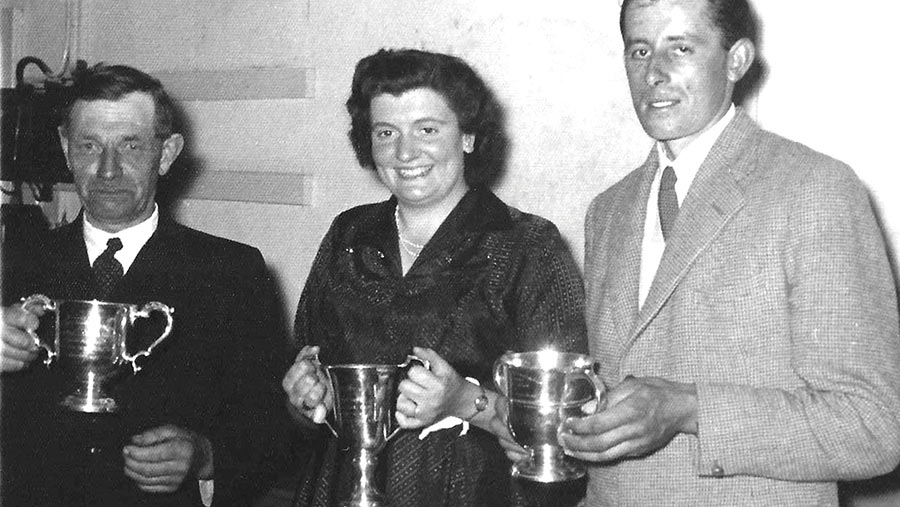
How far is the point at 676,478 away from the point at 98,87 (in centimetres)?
189

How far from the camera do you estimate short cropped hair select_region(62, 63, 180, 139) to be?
289cm

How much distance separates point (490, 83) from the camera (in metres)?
4.18

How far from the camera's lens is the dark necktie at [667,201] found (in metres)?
2.21

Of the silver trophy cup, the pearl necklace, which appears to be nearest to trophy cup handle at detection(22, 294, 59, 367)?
the silver trophy cup

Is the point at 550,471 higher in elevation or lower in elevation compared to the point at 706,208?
lower

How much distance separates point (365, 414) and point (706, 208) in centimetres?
85

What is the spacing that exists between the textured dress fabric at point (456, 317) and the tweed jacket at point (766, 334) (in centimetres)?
29

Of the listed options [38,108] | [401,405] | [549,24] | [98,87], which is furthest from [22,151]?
[401,405]

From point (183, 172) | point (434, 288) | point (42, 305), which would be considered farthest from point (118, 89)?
point (183, 172)

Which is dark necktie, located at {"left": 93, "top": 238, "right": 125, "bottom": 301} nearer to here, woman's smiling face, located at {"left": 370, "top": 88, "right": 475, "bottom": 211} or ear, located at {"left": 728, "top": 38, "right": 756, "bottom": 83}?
woman's smiling face, located at {"left": 370, "top": 88, "right": 475, "bottom": 211}

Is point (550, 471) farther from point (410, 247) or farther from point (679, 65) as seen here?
point (679, 65)

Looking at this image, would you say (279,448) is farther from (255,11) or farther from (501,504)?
(255,11)

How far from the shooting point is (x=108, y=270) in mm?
2809

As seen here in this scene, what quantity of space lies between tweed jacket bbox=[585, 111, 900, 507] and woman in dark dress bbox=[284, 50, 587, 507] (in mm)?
311
